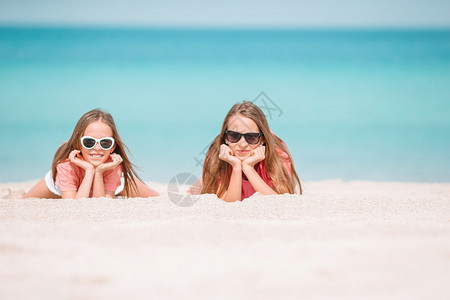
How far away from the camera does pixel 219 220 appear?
11.7 ft

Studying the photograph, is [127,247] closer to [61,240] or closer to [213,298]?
[61,240]

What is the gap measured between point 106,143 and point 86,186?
0.45m

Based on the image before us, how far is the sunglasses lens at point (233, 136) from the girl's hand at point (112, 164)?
1.08 meters

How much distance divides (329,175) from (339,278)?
6113 mm

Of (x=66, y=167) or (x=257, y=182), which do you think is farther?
(x=66, y=167)

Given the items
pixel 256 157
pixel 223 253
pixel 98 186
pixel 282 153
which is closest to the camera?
pixel 223 253

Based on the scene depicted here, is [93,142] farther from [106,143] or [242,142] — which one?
[242,142]

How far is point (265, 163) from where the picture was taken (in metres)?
4.96

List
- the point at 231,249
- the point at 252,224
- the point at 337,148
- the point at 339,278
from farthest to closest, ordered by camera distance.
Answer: the point at 337,148, the point at 252,224, the point at 231,249, the point at 339,278

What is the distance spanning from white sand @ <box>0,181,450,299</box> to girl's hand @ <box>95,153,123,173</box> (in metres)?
0.92

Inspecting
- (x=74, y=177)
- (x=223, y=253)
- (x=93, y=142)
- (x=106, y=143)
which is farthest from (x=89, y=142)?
(x=223, y=253)

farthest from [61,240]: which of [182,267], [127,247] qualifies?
[182,267]

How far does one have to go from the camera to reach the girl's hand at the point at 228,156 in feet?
15.5

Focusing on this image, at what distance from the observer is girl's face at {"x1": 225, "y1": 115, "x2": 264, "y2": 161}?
189 inches
